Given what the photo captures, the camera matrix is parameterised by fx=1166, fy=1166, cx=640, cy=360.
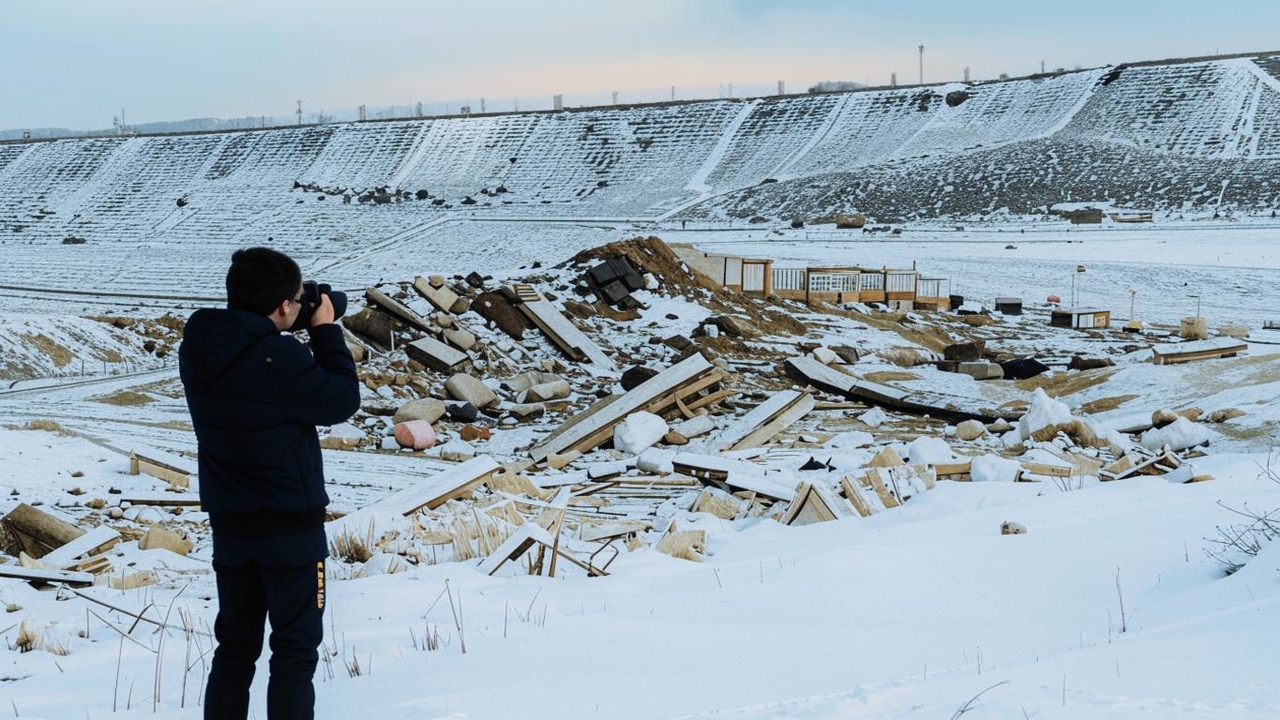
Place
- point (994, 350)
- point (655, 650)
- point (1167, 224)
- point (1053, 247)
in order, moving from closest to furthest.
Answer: point (655, 650) → point (994, 350) → point (1053, 247) → point (1167, 224)

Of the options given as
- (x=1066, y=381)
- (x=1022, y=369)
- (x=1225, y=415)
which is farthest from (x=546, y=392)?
(x=1225, y=415)

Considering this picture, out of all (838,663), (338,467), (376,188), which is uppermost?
(376,188)

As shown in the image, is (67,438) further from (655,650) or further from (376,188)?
(376,188)

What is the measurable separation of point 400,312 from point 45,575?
11164mm

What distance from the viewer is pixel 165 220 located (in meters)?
55.9

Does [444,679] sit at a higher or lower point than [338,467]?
higher

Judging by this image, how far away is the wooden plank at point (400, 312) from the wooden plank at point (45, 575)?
10.9 meters

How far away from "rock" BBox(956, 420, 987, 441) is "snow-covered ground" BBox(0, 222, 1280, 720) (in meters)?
3.56

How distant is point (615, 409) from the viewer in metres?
13.9

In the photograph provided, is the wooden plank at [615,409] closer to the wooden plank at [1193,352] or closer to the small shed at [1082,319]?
the wooden plank at [1193,352]

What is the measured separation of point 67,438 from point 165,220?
47.6 metres

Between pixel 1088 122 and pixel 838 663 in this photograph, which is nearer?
pixel 838 663

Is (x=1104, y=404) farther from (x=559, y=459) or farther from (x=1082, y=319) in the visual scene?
(x=1082, y=319)

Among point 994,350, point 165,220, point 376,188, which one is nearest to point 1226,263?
Result: point 994,350
